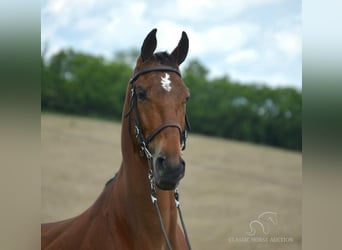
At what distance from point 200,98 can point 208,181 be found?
3.76 ft

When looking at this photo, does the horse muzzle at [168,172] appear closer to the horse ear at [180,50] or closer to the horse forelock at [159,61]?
the horse forelock at [159,61]

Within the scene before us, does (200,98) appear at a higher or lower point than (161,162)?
higher

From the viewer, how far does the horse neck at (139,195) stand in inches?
80.5

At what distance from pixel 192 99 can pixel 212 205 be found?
1477 mm

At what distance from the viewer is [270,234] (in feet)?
11.0

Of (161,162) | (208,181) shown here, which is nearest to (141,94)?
(161,162)

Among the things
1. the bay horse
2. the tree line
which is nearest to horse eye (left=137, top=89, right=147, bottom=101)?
the bay horse

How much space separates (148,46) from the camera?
2.06 m

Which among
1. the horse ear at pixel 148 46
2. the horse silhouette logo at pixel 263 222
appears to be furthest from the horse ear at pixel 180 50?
the horse silhouette logo at pixel 263 222

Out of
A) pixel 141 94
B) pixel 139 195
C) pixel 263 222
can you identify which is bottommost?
pixel 263 222

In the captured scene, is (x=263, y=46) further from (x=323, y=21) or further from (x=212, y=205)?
(x=212, y=205)

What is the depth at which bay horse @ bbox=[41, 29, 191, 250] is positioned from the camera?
187 centimetres

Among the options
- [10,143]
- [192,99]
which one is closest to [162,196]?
[10,143]

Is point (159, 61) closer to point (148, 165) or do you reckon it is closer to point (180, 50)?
point (180, 50)
